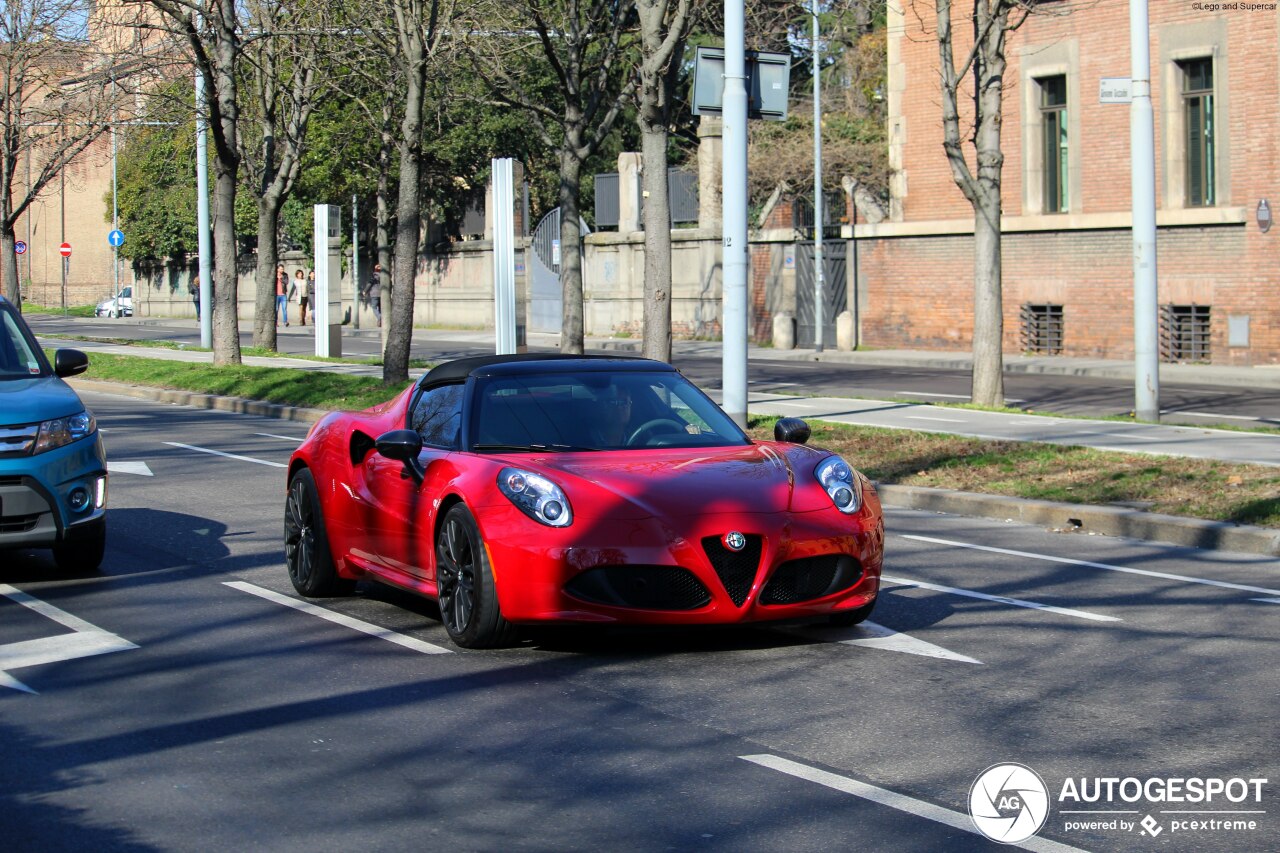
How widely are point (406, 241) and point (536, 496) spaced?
56.8 feet

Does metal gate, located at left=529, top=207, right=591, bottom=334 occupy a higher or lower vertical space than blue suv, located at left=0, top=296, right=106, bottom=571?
higher

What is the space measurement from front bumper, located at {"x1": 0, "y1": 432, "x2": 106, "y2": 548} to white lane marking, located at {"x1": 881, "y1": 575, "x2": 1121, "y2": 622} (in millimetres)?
4738

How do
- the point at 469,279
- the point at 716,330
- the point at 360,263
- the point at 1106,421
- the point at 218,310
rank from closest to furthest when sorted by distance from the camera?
the point at 1106,421 < the point at 218,310 < the point at 716,330 < the point at 469,279 < the point at 360,263

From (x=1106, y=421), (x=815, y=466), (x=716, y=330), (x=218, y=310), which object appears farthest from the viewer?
(x=716, y=330)

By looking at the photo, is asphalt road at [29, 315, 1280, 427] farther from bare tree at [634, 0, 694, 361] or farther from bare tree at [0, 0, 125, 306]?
bare tree at [0, 0, 125, 306]

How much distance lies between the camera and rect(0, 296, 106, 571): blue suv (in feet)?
29.7

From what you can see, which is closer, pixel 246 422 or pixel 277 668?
pixel 277 668

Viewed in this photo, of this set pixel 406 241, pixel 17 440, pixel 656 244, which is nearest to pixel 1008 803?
pixel 17 440

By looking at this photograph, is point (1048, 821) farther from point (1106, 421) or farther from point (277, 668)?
point (1106, 421)

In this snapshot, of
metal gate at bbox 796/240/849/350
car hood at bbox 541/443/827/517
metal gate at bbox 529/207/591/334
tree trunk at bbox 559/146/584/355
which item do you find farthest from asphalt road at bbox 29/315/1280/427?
car hood at bbox 541/443/827/517

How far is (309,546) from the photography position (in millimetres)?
9008

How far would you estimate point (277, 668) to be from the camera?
721 centimetres

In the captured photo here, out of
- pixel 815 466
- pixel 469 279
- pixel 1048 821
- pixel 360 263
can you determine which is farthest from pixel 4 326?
pixel 360 263

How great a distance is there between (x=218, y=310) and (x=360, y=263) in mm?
32476
